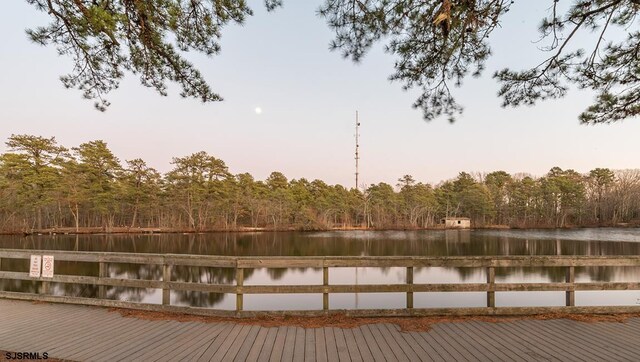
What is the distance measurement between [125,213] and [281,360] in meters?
57.4

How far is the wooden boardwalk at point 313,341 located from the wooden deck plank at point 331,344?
0.04 feet

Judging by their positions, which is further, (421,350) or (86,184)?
(86,184)

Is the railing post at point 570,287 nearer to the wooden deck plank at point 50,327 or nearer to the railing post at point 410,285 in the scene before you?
the railing post at point 410,285

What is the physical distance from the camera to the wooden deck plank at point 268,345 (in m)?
3.60

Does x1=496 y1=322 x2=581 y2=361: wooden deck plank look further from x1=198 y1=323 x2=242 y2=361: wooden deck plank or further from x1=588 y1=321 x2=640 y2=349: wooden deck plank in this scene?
x1=198 y1=323 x2=242 y2=361: wooden deck plank

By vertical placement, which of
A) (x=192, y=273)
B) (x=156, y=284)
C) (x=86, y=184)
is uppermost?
(x=86, y=184)

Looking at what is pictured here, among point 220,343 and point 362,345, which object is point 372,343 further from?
point 220,343

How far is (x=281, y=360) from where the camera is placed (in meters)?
3.53

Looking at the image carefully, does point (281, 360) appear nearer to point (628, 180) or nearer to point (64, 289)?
point (64, 289)

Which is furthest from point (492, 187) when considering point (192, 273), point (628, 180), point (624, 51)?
point (624, 51)

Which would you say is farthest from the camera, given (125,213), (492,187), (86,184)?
(492,187)

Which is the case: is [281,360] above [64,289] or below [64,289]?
above

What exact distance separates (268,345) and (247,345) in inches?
10.7

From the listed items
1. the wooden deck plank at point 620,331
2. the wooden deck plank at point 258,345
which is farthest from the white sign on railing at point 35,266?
the wooden deck plank at point 620,331
